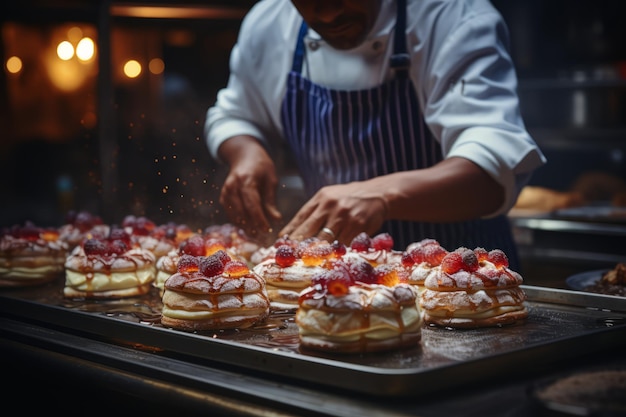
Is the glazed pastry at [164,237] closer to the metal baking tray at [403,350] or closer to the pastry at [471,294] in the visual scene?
the metal baking tray at [403,350]

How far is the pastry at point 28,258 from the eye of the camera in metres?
3.51

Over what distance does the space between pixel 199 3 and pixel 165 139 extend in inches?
85.2

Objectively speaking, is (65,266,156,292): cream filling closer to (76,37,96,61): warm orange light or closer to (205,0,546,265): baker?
(205,0,546,265): baker

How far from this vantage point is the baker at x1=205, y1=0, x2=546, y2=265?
10.7 ft

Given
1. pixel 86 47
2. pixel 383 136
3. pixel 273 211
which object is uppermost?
pixel 86 47

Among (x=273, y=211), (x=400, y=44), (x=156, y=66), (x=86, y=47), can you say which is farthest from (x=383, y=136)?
(x=156, y=66)

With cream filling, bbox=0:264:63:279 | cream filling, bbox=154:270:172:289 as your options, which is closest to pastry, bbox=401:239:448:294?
cream filling, bbox=154:270:172:289

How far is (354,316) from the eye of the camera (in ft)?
7.11

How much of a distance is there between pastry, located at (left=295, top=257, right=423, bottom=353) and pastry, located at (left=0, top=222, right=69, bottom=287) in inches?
64.9

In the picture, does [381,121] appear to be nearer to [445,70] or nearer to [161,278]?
[445,70]

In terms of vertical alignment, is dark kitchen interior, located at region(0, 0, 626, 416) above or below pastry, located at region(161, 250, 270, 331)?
above

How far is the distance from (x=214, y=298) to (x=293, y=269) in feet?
1.37

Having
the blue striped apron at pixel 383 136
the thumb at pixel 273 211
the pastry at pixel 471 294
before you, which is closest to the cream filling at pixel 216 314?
the pastry at pixel 471 294

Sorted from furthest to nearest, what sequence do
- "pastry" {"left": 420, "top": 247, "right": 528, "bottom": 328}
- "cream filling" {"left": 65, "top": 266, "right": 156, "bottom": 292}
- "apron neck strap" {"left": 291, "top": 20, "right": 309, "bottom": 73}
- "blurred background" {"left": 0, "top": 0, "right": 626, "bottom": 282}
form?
"blurred background" {"left": 0, "top": 0, "right": 626, "bottom": 282}
"apron neck strap" {"left": 291, "top": 20, "right": 309, "bottom": 73}
"cream filling" {"left": 65, "top": 266, "right": 156, "bottom": 292}
"pastry" {"left": 420, "top": 247, "right": 528, "bottom": 328}
